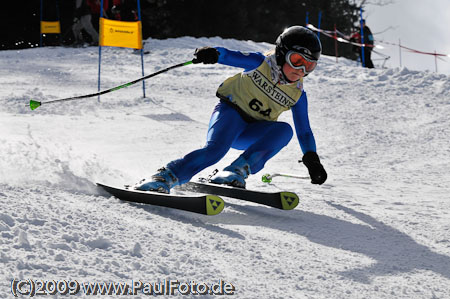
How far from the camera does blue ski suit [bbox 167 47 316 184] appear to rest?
12.6ft

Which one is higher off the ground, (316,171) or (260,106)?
(260,106)

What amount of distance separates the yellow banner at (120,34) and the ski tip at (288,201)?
21.6 feet

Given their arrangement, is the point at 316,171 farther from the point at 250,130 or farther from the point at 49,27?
the point at 49,27

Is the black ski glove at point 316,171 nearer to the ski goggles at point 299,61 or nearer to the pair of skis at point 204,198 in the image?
the pair of skis at point 204,198

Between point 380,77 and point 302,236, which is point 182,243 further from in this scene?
point 380,77

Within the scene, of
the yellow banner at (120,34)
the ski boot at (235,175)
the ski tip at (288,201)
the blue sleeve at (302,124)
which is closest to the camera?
the ski tip at (288,201)

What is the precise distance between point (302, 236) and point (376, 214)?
2.87 feet

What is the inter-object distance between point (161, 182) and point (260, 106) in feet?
3.28

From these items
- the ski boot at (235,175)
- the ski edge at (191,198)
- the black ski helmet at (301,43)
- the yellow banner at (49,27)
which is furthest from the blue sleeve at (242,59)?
the yellow banner at (49,27)

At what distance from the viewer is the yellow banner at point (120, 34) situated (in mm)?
9484

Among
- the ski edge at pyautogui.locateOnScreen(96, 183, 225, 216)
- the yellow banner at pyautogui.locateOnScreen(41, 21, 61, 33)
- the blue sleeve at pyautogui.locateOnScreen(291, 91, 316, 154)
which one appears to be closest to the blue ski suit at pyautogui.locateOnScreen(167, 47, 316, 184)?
the blue sleeve at pyautogui.locateOnScreen(291, 91, 316, 154)

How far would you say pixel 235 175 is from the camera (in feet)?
12.6

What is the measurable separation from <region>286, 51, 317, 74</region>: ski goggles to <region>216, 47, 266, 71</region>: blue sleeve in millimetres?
322

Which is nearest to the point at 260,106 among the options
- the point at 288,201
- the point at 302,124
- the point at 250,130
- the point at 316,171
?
the point at 250,130
